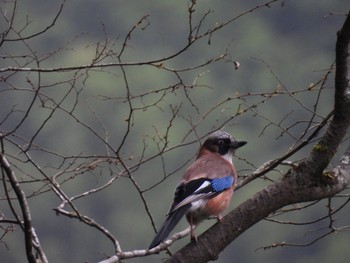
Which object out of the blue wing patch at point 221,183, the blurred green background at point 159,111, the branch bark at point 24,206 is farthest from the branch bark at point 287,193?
the blurred green background at point 159,111

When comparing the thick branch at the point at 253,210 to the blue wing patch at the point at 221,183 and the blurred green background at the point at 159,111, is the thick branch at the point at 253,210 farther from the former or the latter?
the blurred green background at the point at 159,111

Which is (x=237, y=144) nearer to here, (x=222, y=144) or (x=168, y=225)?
(x=222, y=144)

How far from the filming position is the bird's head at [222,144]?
5383 mm

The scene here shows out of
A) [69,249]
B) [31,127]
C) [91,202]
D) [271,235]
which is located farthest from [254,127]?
[31,127]

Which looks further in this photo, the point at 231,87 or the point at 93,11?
the point at 93,11

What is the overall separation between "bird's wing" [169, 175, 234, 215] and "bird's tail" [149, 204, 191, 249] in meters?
0.02

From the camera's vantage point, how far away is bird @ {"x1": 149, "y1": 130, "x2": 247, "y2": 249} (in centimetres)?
442

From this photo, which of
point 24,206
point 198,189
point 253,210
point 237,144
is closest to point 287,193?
point 253,210

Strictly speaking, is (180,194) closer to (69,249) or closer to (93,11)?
(69,249)

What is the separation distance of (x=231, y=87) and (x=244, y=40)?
3.29 m

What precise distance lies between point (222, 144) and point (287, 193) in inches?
65.9

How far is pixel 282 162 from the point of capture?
4156 millimetres

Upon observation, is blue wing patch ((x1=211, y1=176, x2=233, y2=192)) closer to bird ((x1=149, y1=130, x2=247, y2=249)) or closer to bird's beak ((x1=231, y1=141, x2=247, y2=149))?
bird ((x1=149, y1=130, x2=247, y2=249))

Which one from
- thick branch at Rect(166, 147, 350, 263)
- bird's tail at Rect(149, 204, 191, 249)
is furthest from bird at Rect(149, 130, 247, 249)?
thick branch at Rect(166, 147, 350, 263)
